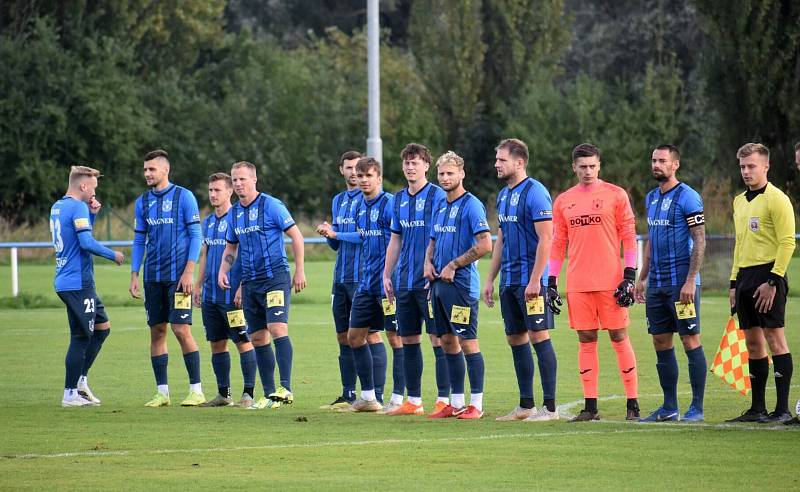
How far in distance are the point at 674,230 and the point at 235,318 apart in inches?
164

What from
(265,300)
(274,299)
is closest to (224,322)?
(265,300)

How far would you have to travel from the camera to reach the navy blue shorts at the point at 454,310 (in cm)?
1142

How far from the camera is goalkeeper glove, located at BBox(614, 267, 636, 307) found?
10656 millimetres

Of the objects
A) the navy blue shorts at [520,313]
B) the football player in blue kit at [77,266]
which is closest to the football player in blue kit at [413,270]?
the navy blue shorts at [520,313]

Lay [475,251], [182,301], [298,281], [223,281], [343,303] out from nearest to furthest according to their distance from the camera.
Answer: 1. [475,251]
2. [298,281]
3. [223,281]
4. [182,301]
5. [343,303]

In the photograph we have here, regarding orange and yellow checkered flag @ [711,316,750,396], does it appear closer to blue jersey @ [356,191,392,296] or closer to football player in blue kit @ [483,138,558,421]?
football player in blue kit @ [483,138,558,421]

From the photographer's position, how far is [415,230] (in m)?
12.0

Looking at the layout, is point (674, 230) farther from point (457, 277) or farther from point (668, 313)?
point (457, 277)

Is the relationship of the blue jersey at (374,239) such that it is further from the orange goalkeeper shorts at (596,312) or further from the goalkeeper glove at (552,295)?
the orange goalkeeper shorts at (596,312)

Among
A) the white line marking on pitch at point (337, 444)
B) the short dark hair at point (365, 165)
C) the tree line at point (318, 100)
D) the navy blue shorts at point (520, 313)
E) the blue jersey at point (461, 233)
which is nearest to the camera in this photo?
the white line marking on pitch at point (337, 444)

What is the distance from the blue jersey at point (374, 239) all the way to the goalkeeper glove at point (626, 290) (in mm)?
2463

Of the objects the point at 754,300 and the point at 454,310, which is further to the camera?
the point at 454,310

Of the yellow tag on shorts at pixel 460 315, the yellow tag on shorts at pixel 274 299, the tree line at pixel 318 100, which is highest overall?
the tree line at pixel 318 100

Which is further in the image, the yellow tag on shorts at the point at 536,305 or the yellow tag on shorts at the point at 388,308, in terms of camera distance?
the yellow tag on shorts at the point at 388,308
